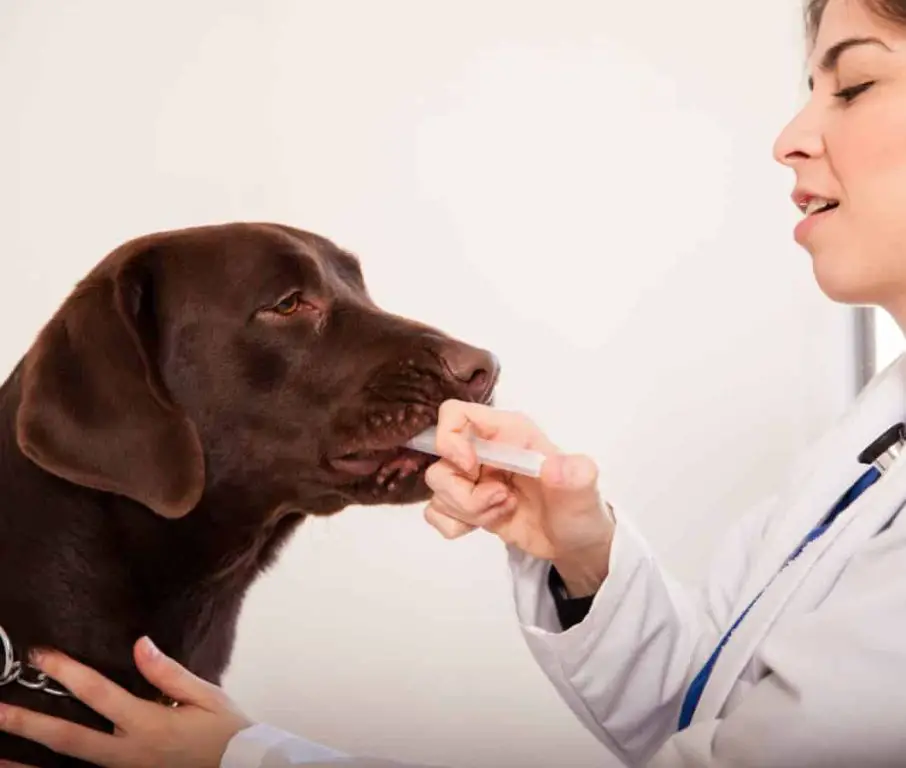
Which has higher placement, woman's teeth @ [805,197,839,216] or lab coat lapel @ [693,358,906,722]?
woman's teeth @ [805,197,839,216]

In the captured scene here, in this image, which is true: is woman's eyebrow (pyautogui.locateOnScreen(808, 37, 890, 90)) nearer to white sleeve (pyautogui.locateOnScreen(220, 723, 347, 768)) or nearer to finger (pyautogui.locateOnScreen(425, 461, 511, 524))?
finger (pyautogui.locateOnScreen(425, 461, 511, 524))

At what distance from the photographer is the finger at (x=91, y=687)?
0.92 m

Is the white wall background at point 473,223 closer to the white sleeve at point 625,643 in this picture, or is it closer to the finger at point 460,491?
the white sleeve at point 625,643

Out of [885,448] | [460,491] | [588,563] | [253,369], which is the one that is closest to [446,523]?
[460,491]

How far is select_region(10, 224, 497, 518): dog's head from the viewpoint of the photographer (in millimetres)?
955

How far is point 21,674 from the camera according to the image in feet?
3.03

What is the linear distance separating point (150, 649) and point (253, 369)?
1.04 ft

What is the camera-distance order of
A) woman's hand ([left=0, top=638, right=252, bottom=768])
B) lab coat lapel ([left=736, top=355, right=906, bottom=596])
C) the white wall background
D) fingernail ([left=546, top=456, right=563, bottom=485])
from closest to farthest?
fingernail ([left=546, top=456, right=563, bottom=485]), woman's hand ([left=0, top=638, right=252, bottom=768]), lab coat lapel ([left=736, top=355, right=906, bottom=596]), the white wall background

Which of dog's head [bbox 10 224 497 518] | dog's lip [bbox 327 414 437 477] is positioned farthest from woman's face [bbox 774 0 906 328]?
dog's lip [bbox 327 414 437 477]

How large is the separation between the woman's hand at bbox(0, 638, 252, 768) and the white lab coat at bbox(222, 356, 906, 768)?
0.05 m

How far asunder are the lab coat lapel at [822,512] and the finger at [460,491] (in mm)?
291

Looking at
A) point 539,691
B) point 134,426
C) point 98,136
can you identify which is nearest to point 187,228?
point 98,136

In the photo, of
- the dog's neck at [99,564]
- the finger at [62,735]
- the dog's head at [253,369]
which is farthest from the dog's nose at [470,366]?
the finger at [62,735]

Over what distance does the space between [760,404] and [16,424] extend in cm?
107
